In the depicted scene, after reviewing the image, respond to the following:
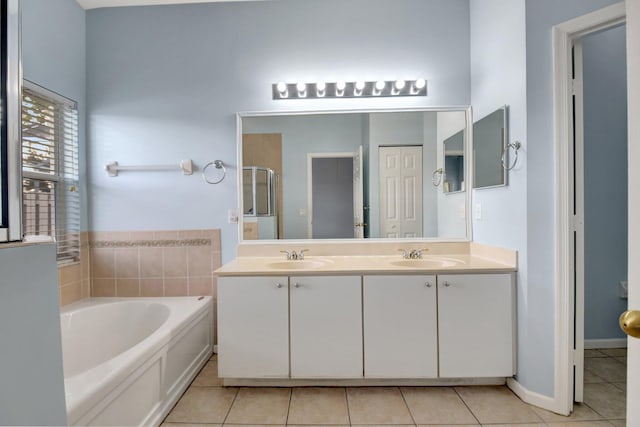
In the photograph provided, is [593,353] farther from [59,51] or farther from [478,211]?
[59,51]

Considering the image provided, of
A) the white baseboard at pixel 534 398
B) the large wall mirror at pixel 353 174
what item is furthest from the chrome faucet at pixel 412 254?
the white baseboard at pixel 534 398

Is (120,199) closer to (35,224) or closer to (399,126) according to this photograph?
(35,224)

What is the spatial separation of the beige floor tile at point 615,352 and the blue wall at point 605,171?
0.35 feet

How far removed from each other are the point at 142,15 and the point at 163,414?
107 inches

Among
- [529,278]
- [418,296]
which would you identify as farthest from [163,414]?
[529,278]

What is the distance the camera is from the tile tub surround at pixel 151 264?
2.48m

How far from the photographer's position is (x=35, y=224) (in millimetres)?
2123

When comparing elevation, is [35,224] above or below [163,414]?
above

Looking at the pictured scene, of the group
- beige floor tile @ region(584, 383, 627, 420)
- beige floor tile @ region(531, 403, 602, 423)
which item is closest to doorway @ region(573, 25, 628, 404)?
beige floor tile @ region(584, 383, 627, 420)

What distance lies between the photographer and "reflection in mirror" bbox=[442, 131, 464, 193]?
2.44 m

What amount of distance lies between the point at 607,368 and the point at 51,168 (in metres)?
4.03

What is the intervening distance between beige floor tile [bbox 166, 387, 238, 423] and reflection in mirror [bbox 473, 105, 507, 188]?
6.85ft

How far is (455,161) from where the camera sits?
96.0 inches

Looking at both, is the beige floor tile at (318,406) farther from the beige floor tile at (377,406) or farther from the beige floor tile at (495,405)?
the beige floor tile at (495,405)
